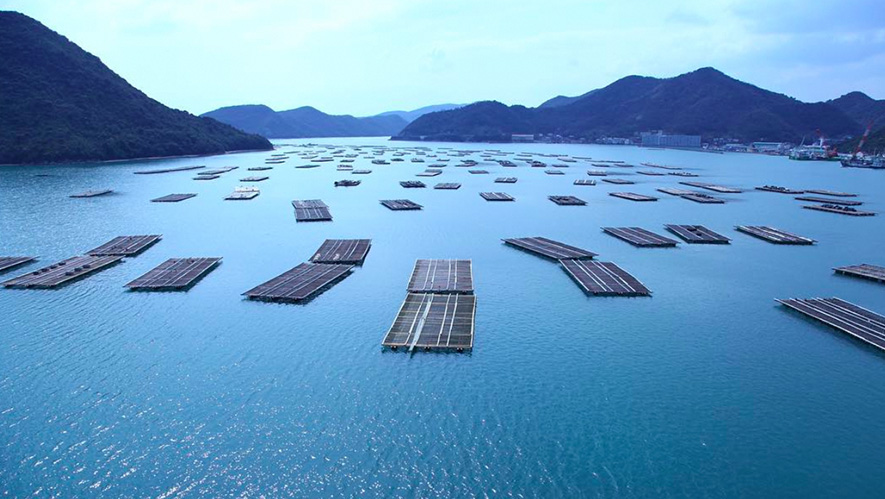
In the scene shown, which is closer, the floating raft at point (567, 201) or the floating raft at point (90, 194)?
the floating raft at point (567, 201)

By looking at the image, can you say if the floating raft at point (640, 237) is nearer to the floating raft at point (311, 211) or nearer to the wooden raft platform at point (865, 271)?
the wooden raft platform at point (865, 271)

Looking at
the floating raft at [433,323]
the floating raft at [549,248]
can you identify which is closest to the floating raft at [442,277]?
the floating raft at [433,323]

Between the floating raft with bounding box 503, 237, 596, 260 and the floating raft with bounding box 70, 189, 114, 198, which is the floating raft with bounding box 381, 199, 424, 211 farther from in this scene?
the floating raft with bounding box 70, 189, 114, 198

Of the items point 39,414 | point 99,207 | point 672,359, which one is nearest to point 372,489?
point 39,414

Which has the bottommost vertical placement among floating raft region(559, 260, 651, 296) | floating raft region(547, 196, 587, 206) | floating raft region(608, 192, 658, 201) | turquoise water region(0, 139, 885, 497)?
turquoise water region(0, 139, 885, 497)

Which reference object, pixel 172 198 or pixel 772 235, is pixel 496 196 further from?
pixel 172 198

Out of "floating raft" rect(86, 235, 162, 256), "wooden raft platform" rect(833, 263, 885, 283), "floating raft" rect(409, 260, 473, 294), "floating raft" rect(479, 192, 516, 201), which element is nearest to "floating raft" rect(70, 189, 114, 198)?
"floating raft" rect(86, 235, 162, 256)
